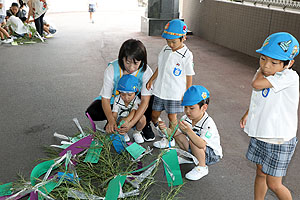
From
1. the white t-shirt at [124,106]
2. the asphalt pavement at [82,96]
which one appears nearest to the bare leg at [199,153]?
the asphalt pavement at [82,96]

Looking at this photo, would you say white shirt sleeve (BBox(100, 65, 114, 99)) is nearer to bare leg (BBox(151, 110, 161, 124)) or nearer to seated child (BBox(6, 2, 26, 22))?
bare leg (BBox(151, 110, 161, 124))

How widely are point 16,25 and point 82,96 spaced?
4.34 metres

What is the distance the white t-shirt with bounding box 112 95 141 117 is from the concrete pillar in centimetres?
592

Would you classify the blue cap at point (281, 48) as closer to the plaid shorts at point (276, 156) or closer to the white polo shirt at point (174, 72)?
the plaid shorts at point (276, 156)

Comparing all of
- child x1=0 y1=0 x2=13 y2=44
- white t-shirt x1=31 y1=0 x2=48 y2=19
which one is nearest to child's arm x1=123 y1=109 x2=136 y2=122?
white t-shirt x1=31 y1=0 x2=48 y2=19

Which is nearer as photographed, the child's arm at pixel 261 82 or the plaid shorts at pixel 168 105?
the child's arm at pixel 261 82

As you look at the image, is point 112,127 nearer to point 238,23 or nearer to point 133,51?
point 133,51

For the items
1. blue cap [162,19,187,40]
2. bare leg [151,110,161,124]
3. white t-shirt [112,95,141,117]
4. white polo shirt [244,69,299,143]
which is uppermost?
blue cap [162,19,187,40]

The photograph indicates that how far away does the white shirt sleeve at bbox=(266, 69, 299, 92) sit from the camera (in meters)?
1.77

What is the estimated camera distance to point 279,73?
5.85 ft

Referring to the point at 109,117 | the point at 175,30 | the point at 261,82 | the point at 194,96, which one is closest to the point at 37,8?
the point at 109,117

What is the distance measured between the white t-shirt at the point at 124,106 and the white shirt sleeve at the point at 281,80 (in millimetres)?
1364

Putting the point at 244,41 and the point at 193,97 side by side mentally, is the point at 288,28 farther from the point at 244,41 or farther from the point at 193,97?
the point at 193,97

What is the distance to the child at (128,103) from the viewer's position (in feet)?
8.68
